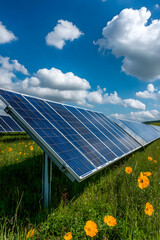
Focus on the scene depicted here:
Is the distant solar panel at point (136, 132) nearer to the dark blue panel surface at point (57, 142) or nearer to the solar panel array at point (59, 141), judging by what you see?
the solar panel array at point (59, 141)

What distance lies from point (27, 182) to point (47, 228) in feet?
7.95

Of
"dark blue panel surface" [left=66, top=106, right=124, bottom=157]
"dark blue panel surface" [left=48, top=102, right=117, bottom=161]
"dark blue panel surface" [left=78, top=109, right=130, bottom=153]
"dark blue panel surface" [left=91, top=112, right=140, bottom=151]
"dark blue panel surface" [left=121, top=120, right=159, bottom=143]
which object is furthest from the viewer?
"dark blue panel surface" [left=121, top=120, right=159, bottom=143]

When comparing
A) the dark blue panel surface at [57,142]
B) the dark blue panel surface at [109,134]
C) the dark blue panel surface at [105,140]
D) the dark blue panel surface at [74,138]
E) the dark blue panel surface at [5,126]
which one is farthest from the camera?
the dark blue panel surface at [5,126]

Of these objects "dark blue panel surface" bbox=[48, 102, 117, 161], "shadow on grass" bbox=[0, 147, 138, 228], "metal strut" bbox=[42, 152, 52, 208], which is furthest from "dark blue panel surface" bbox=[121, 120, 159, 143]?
"metal strut" bbox=[42, 152, 52, 208]

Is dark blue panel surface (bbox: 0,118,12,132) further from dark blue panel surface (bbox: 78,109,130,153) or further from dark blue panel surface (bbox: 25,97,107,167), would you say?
dark blue panel surface (bbox: 25,97,107,167)

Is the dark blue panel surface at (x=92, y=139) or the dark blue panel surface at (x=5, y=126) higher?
the dark blue panel surface at (x=92, y=139)

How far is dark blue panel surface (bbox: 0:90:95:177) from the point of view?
3.74 meters

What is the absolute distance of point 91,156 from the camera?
15.7 ft

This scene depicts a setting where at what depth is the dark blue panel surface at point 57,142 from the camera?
3740mm

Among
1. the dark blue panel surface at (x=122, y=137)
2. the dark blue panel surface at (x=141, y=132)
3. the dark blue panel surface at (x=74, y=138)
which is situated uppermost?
the dark blue panel surface at (x=74, y=138)

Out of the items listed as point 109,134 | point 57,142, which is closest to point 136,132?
point 109,134

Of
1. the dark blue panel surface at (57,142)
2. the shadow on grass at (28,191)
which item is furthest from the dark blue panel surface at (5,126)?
the dark blue panel surface at (57,142)

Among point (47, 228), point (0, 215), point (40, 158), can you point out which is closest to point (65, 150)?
point (47, 228)

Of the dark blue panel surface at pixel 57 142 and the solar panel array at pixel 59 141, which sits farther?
the dark blue panel surface at pixel 57 142
